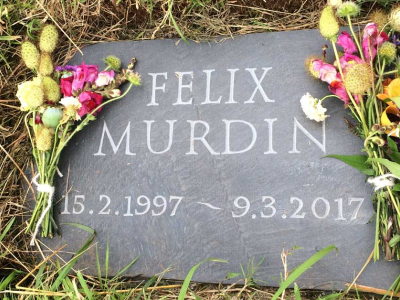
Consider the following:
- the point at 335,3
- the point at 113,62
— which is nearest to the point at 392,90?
the point at 335,3

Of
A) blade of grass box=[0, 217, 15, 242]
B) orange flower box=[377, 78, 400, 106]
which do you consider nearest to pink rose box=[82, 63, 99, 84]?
blade of grass box=[0, 217, 15, 242]

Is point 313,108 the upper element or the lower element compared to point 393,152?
upper

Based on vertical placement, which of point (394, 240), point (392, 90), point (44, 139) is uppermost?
point (392, 90)

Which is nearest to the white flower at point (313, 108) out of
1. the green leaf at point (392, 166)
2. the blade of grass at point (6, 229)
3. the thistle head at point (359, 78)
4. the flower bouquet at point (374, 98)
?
the flower bouquet at point (374, 98)

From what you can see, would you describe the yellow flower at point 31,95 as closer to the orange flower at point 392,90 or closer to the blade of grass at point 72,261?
the blade of grass at point 72,261

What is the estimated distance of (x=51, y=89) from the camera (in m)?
1.48

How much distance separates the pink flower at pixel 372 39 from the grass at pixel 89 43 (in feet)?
0.61

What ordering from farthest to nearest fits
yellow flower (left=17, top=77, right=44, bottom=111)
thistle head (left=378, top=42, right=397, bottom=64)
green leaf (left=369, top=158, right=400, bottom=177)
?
yellow flower (left=17, top=77, right=44, bottom=111) → thistle head (left=378, top=42, right=397, bottom=64) → green leaf (left=369, top=158, right=400, bottom=177)

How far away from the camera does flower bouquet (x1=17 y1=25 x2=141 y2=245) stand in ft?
4.74

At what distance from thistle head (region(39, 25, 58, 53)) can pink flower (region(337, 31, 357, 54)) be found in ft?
2.97

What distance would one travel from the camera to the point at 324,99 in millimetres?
1431

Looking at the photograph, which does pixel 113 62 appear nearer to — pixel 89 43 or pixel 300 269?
pixel 89 43

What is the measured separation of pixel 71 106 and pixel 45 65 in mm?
182

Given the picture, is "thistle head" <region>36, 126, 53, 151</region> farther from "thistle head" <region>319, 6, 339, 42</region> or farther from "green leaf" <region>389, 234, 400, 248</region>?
"green leaf" <region>389, 234, 400, 248</region>
